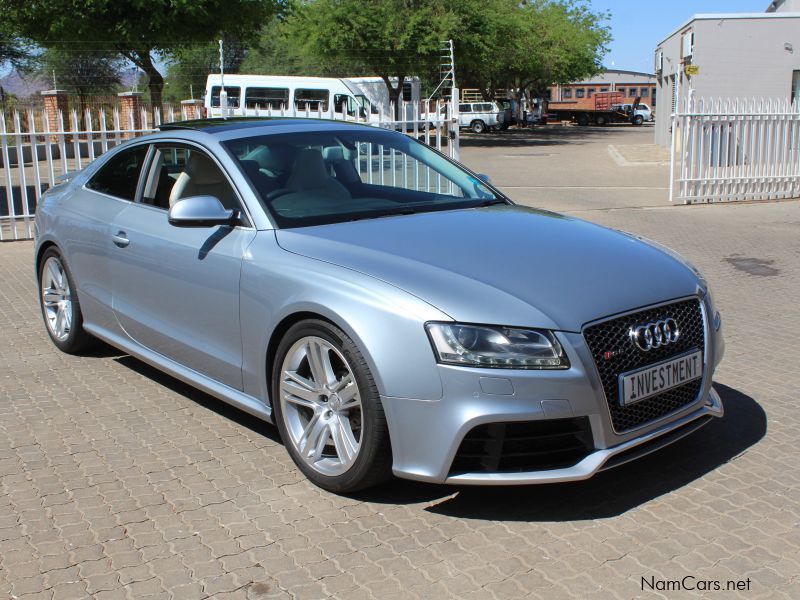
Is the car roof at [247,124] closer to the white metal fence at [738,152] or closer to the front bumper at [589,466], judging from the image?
the front bumper at [589,466]

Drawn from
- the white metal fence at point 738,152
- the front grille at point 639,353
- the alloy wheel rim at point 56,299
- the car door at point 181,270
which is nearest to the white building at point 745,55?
the white metal fence at point 738,152

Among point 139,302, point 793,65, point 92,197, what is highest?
point 793,65

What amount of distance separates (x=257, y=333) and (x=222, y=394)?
1.79 feet

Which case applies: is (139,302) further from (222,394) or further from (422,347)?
(422,347)

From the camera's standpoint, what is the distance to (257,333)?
418cm

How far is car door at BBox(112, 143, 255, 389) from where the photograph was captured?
174 inches

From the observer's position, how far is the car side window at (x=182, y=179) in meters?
4.78

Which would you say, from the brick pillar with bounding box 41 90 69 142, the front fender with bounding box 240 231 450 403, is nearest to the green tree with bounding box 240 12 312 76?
the brick pillar with bounding box 41 90 69 142

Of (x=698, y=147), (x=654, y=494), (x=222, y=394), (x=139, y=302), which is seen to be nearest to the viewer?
(x=654, y=494)

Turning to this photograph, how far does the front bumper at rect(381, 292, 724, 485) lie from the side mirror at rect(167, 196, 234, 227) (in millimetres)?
1415

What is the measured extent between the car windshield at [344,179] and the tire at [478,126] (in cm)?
5154

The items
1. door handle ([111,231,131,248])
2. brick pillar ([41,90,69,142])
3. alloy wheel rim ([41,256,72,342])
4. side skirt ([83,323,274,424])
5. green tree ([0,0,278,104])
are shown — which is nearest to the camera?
side skirt ([83,323,274,424])

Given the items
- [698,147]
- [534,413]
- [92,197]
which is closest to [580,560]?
[534,413]

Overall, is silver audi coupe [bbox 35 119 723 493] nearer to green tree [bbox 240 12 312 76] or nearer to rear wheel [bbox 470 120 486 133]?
green tree [bbox 240 12 312 76]
